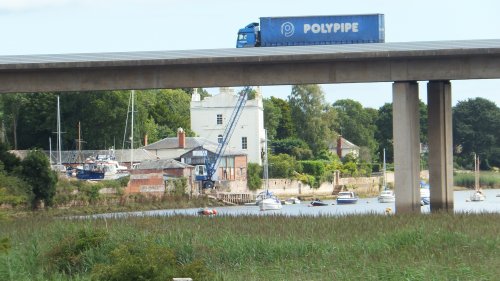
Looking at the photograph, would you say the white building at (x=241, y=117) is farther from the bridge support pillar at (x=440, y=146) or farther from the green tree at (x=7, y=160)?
the bridge support pillar at (x=440, y=146)

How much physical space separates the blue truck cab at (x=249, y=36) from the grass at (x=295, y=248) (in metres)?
21.5

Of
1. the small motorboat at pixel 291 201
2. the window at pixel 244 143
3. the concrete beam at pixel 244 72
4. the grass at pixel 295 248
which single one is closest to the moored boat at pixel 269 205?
the small motorboat at pixel 291 201

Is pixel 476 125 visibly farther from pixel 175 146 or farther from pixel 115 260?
pixel 115 260

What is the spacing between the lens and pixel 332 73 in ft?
167

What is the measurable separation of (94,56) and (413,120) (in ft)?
43.5

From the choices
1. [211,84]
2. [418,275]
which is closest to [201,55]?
[211,84]

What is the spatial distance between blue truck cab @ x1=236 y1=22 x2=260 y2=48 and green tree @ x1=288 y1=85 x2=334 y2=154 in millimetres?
96890

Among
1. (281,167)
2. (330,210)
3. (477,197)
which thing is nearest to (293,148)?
(281,167)

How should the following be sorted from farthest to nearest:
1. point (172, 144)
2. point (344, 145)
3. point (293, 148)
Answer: point (344, 145), point (293, 148), point (172, 144)

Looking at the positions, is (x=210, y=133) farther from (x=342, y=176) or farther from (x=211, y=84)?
(x=211, y=84)

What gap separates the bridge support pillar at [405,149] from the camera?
5097 centimetres

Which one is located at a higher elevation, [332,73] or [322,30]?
[322,30]

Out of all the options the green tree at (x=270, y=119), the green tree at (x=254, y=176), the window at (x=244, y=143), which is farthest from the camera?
the green tree at (x=270, y=119)

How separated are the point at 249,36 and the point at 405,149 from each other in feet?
48.2
